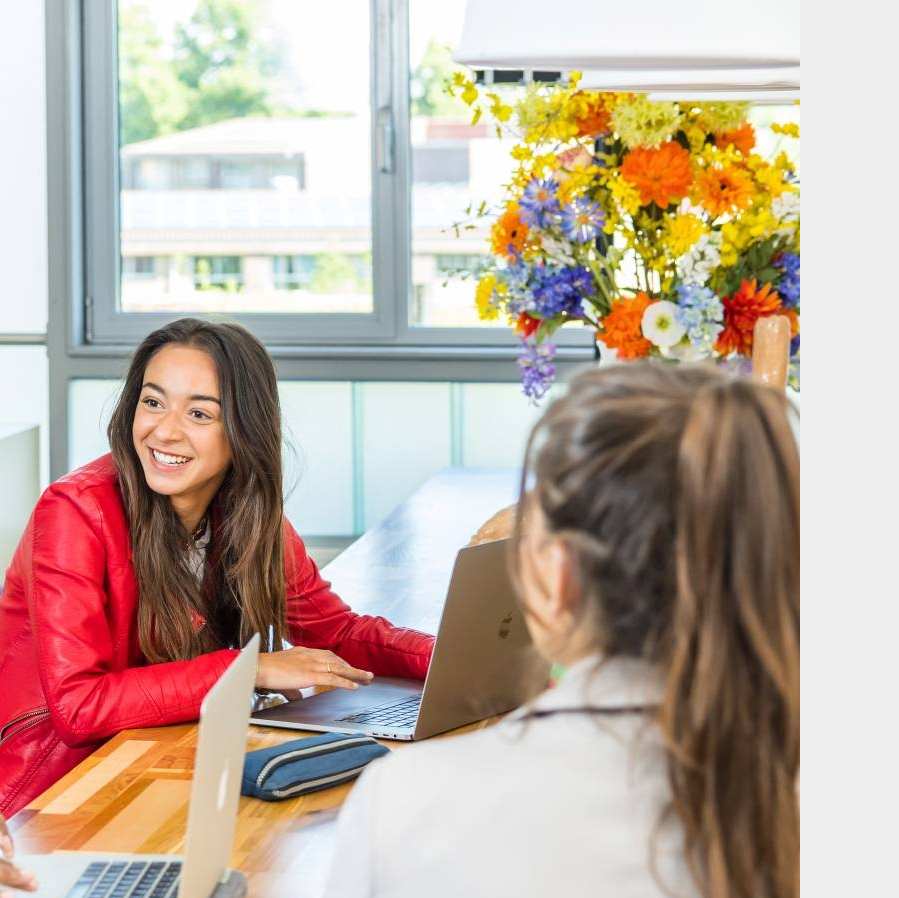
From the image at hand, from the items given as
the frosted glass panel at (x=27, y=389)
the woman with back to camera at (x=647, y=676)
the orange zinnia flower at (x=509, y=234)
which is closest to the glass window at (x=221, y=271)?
the frosted glass panel at (x=27, y=389)

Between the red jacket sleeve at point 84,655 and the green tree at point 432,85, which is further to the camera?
the green tree at point 432,85

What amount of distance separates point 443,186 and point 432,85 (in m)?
0.29

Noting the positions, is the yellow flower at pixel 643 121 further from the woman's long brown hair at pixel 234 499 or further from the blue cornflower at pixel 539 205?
the woman's long brown hair at pixel 234 499

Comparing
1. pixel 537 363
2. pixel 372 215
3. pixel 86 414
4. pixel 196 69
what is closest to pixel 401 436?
pixel 372 215

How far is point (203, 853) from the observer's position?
3.33 ft

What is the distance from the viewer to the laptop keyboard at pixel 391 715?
1601mm

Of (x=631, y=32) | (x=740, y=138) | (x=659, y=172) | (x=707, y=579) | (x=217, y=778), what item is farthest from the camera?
(x=740, y=138)

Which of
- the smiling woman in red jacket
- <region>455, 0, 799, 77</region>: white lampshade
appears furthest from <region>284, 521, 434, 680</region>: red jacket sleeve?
<region>455, 0, 799, 77</region>: white lampshade

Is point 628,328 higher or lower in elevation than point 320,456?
higher

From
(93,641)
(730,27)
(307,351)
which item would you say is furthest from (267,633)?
(307,351)

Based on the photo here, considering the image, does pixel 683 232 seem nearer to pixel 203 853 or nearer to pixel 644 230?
pixel 644 230

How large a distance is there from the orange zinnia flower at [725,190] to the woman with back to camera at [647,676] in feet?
3.59

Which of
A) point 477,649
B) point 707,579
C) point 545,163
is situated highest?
point 545,163

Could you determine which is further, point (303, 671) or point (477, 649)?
point (303, 671)
